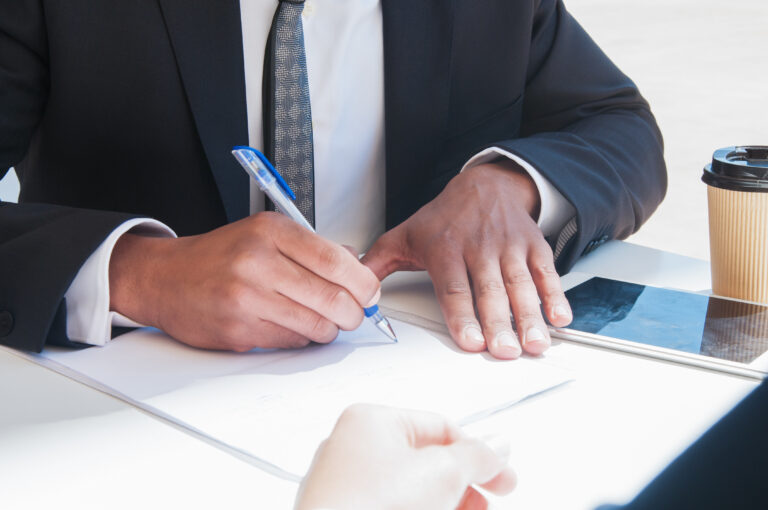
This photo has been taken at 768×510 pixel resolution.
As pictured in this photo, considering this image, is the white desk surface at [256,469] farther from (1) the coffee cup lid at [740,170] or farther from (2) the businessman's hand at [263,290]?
(1) the coffee cup lid at [740,170]

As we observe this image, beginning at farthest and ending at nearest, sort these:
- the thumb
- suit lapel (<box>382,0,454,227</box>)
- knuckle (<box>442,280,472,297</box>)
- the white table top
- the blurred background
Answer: the blurred background, suit lapel (<box>382,0,454,227</box>), the thumb, knuckle (<box>442,280,472,297</box>), the white table top

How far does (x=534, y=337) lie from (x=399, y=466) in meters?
0.41

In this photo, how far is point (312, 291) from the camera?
29.6 inches

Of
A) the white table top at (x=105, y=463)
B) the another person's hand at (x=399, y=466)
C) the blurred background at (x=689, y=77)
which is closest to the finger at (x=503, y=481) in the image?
the another person's hand at (x=399, y=466)

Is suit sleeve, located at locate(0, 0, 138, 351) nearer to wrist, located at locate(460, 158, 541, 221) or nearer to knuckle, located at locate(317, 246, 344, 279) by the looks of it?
knuckle, located at locate(317, 246, 344, 279)

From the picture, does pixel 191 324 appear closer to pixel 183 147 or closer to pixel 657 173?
pixel 183 147

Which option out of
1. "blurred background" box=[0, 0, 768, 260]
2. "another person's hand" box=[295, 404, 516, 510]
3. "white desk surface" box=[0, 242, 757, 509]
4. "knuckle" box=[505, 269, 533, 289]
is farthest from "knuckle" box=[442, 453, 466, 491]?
"blurred background" box=[0, 0, 768, 260]

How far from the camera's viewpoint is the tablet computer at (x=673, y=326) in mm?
749

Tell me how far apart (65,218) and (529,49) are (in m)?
0.82

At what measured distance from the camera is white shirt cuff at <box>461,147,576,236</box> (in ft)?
3.32

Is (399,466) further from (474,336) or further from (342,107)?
(342,107)

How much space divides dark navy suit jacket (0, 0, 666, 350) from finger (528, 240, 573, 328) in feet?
0.38

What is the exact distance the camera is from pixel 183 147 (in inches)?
44.0

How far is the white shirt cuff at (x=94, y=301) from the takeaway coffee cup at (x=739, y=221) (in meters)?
0.63
